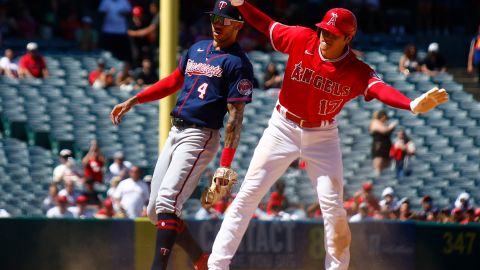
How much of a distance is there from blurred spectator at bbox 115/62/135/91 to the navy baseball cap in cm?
873

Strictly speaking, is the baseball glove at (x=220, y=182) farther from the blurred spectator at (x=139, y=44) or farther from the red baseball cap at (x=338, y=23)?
the blurred spectator at (x=139, y=44)

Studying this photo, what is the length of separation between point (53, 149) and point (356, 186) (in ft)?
13.9

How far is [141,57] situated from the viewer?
55.6 ft

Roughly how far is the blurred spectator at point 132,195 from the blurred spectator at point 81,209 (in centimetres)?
43

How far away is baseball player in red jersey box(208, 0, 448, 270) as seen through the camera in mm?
7219

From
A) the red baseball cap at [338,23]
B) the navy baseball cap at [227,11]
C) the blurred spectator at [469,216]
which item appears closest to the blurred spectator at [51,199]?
the blurred spectator at [469,216]

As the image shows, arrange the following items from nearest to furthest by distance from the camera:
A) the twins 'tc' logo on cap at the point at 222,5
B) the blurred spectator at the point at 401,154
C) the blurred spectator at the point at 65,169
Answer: the twins 'tc' logo on cap at the point at 222,5 → the blurred spectator at the point at 65,169 → the blurred spectator at the point at 401,154

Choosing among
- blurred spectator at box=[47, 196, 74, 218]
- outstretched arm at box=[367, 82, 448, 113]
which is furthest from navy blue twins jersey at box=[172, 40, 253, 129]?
blurred spectator at box=[47, 196, 74, 218]

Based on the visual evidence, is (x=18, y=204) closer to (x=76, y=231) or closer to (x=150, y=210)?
(x=76, y=231)

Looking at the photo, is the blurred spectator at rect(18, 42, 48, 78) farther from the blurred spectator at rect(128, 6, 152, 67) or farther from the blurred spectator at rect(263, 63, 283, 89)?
the blurred spectator at rect(263, 63, 283, 89)

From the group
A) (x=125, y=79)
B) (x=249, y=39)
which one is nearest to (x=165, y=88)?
(x=125, y=79)

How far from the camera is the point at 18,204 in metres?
13.4

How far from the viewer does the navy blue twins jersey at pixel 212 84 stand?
7324 mm

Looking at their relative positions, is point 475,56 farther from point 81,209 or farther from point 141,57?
point 81,209
